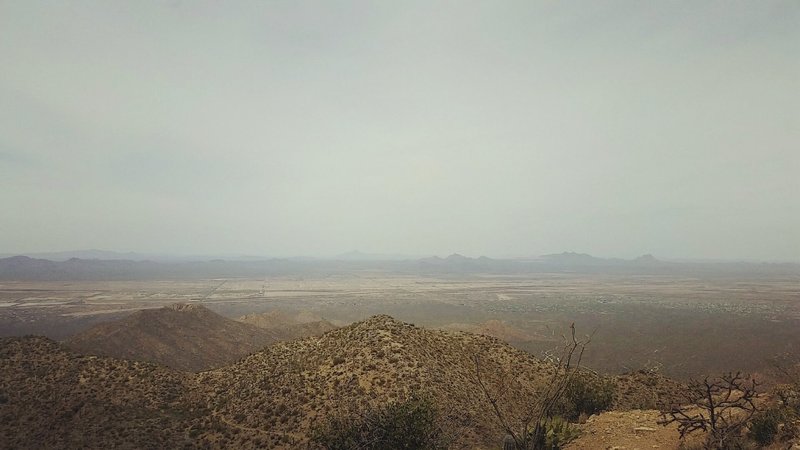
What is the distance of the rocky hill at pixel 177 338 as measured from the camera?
2018 inches

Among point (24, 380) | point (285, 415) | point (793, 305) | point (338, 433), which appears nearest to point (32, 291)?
point (24, 380)

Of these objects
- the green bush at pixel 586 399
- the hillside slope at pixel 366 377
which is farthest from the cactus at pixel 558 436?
the green bush at pixel 586 399

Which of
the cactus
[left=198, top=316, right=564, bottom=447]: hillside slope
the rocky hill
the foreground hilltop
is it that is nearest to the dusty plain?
[left=198, top=316, right=564, bottom=447]: hillside slope

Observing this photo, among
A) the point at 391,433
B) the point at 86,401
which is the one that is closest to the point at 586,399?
the point at 391,433

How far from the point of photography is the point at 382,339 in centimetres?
2816

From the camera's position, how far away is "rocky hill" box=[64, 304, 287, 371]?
51250 millimetres

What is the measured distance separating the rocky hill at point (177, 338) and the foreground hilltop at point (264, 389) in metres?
19.9

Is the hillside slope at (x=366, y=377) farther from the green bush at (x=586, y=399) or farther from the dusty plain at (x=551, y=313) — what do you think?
the dusty plain at (x=551, y=313)

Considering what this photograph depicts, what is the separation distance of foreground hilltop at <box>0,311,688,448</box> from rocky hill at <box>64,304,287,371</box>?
19918 mm

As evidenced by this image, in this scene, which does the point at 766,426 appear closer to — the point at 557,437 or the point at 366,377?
the point at 557,437

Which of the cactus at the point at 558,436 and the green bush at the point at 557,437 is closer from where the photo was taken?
the green bush at the point at 557,437

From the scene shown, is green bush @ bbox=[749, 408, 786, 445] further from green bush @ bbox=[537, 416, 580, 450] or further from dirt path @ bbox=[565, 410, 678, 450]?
green bush @ bbox=[537, 416, 580, 450]

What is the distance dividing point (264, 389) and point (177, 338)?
40.2 m

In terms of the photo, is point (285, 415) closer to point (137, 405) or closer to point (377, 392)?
point (377, 392)
